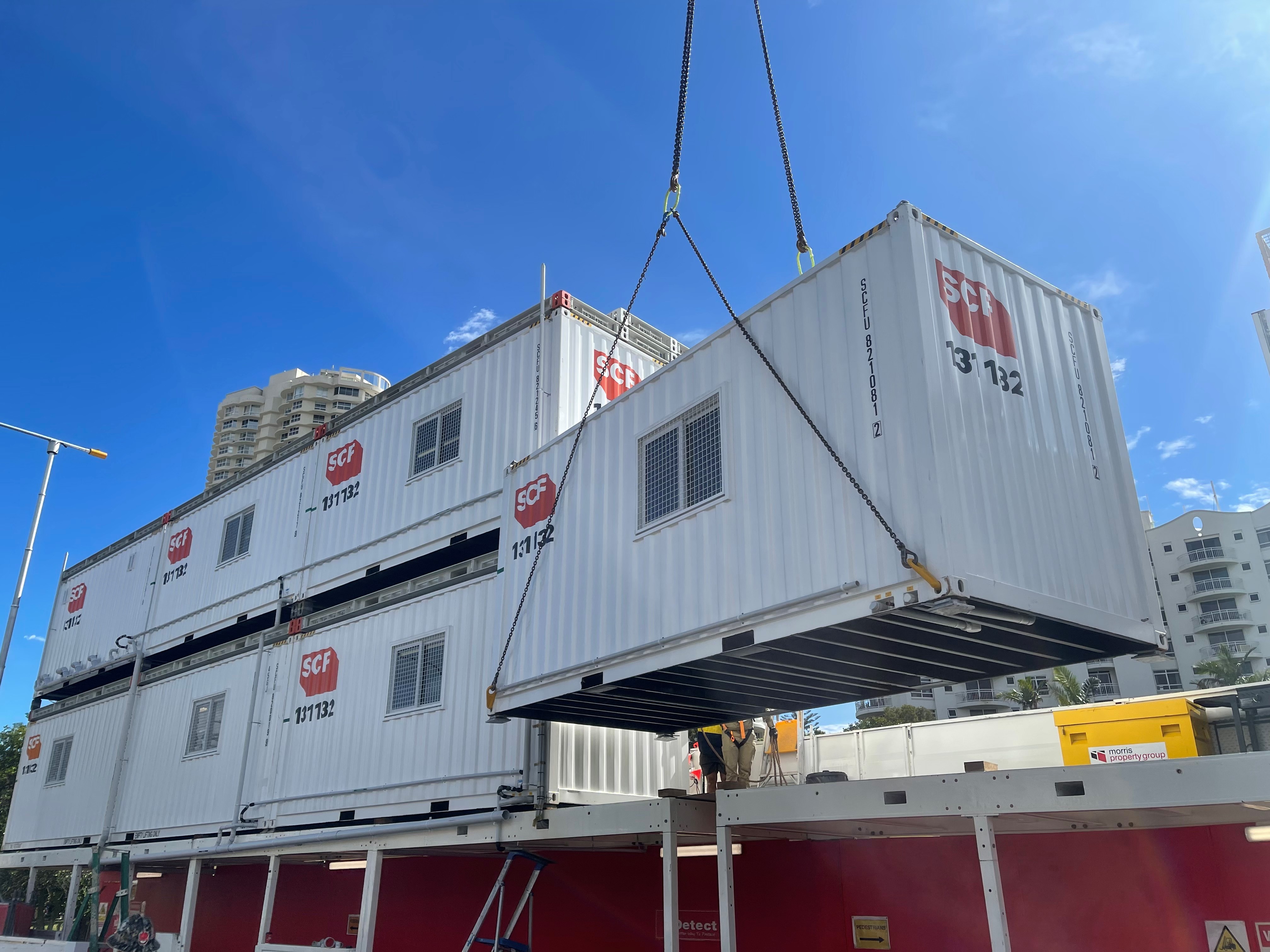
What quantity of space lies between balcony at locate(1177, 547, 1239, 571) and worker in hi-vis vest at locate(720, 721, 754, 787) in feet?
248

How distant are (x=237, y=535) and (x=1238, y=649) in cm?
7542

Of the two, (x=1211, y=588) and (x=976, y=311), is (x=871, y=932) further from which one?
(x=1211, y=588)

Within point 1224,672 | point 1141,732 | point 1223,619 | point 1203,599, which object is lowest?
point 1141,732

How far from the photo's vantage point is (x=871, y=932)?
318 inches

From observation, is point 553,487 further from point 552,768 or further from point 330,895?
point 330,895

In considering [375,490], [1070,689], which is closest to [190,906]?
[375,490]

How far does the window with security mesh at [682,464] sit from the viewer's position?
7.43 m

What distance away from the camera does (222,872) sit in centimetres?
1686

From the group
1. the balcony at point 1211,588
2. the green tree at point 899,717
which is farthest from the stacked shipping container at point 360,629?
the balcony at point 1211,588

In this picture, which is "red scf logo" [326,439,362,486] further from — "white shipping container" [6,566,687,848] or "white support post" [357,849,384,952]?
"white support post" [357,849,384,952]

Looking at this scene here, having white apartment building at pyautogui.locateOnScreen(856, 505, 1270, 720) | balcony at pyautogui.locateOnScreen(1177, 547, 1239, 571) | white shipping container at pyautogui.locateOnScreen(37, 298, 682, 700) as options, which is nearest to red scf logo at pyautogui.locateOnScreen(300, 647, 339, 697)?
white shipping container at pyautogui.locateOnScreen(37, 298, 682, 700)

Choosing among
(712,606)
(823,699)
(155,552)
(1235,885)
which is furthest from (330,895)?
(1235,885)

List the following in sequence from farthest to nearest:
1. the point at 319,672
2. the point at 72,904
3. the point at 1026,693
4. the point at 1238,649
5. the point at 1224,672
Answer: the point at 1238,649 → the point at 1224,672 → the point at 1026,693 → the point at 72,904 → the point at 319,672

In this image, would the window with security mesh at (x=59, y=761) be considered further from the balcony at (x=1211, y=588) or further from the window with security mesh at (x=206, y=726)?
the balcony at (x=1211, y=588)
